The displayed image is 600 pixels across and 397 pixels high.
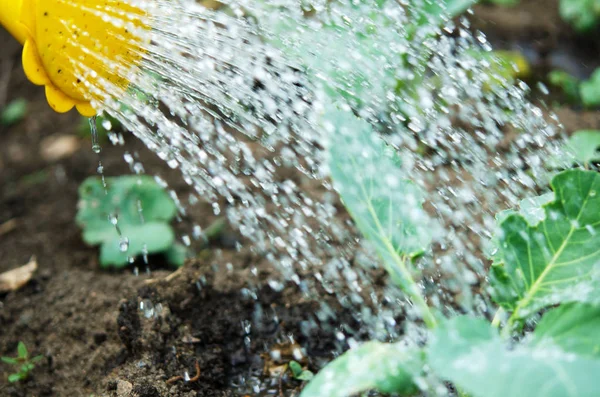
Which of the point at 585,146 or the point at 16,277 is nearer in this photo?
the point at 585,146

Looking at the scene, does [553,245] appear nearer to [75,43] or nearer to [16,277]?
[75,43]

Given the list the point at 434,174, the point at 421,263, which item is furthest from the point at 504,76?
the point at 421,263

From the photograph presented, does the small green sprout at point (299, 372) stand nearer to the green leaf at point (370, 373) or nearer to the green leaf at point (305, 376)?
the green leaf at point (305, 376)

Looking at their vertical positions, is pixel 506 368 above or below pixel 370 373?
above

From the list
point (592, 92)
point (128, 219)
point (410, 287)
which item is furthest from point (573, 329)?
point (592, 92)

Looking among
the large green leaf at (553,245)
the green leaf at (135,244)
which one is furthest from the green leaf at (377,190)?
the green leaf at (135,244)

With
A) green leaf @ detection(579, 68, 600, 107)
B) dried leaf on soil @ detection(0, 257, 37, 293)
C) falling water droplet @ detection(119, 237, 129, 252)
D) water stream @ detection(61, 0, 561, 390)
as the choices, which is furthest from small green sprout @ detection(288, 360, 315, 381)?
green leaf @ detection(579, 68, 600, 107)

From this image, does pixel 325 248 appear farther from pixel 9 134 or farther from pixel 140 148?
pixel 9 134
